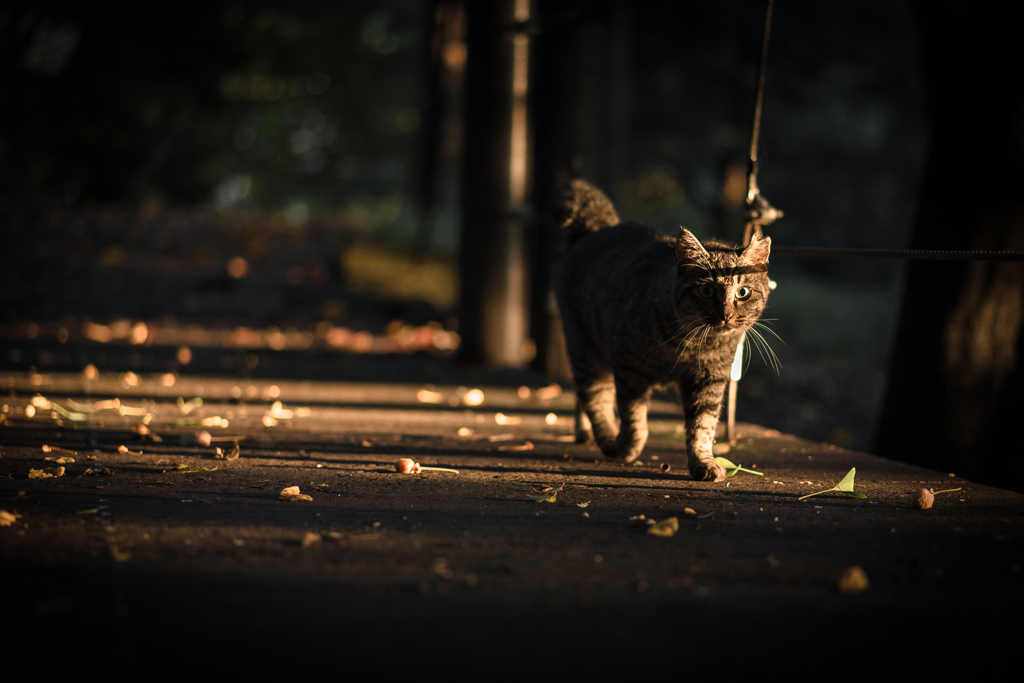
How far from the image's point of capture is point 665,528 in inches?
111

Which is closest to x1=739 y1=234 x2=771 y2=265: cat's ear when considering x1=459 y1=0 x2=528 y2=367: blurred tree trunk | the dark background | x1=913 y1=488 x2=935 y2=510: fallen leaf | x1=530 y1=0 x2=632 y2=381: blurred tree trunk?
x1=913 y1=488 x2=935 y2=510: fallen leaf

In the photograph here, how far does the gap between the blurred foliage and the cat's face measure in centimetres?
1320

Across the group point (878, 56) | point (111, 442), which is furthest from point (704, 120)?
point (111, 442)

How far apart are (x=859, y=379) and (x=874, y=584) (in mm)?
11304

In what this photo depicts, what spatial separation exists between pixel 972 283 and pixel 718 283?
10.4 feet

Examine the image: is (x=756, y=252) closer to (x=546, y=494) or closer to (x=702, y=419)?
(x=702, y=419)

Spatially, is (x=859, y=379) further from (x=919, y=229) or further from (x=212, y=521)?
(x=212, y=521)

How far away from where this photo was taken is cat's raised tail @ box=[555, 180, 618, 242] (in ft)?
15.6

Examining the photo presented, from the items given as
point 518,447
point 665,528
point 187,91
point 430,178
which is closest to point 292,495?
point 665,528

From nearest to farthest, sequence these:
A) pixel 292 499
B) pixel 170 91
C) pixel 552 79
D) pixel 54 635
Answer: pixel 54 635 < pixel 292 499 < pixel 552 79 < pixel 170 91

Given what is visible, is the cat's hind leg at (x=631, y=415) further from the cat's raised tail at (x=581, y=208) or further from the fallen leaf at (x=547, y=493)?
the cat's raised tail at (x=581, y=208)

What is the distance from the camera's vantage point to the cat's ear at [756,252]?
3.51 m

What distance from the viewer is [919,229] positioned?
6125 mm

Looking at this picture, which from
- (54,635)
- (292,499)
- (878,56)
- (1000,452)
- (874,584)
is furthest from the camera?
(878,56)
